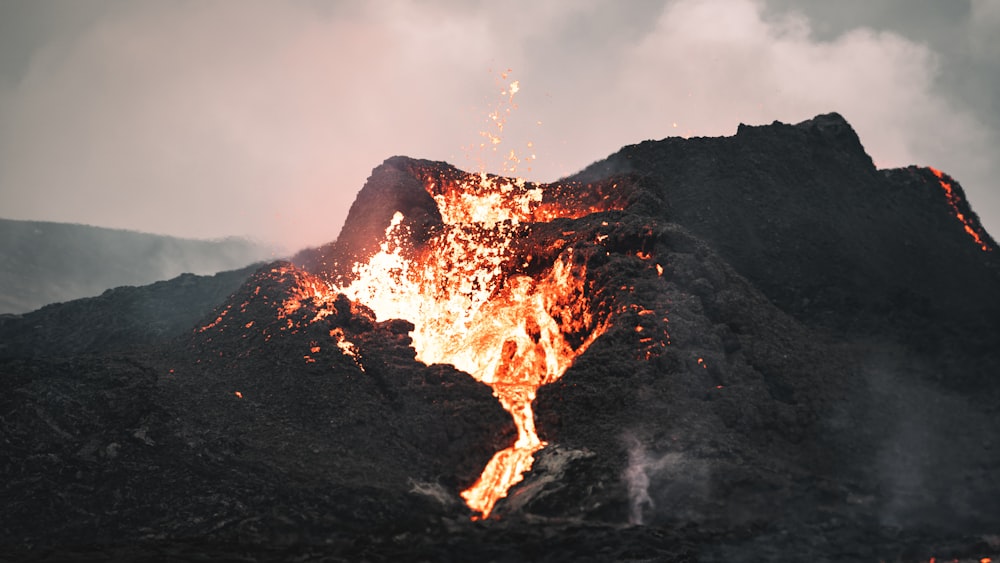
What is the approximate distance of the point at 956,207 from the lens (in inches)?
1485

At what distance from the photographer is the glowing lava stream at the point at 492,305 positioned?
2625 cm

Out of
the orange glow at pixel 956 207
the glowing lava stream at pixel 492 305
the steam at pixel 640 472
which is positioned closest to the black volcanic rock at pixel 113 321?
the glowing lava stream at pixel 492 305

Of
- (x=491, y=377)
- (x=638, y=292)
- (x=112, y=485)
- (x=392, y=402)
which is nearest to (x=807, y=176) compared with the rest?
(x=638, y=292)

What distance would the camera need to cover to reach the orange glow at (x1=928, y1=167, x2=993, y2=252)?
118 ft

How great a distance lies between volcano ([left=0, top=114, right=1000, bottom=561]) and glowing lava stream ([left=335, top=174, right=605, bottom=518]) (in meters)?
0.13

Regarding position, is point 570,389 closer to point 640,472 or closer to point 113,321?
point 640,472

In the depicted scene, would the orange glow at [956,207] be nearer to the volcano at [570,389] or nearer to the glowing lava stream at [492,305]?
the volcano at [570,389]

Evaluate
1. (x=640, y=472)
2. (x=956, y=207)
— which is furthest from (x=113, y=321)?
Result: (x=956, y=207)

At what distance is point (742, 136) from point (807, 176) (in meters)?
4.41

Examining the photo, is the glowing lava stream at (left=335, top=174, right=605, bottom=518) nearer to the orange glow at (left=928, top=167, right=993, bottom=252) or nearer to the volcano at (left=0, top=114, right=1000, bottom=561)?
the volcano at (left=0, top=114, right=1000, bottom=561)

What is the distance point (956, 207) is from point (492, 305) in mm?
24540

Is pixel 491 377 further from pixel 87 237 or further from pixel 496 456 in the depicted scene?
pixel 87 237

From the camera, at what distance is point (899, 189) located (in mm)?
38000

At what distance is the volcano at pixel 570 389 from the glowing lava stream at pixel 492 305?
0.13 m
